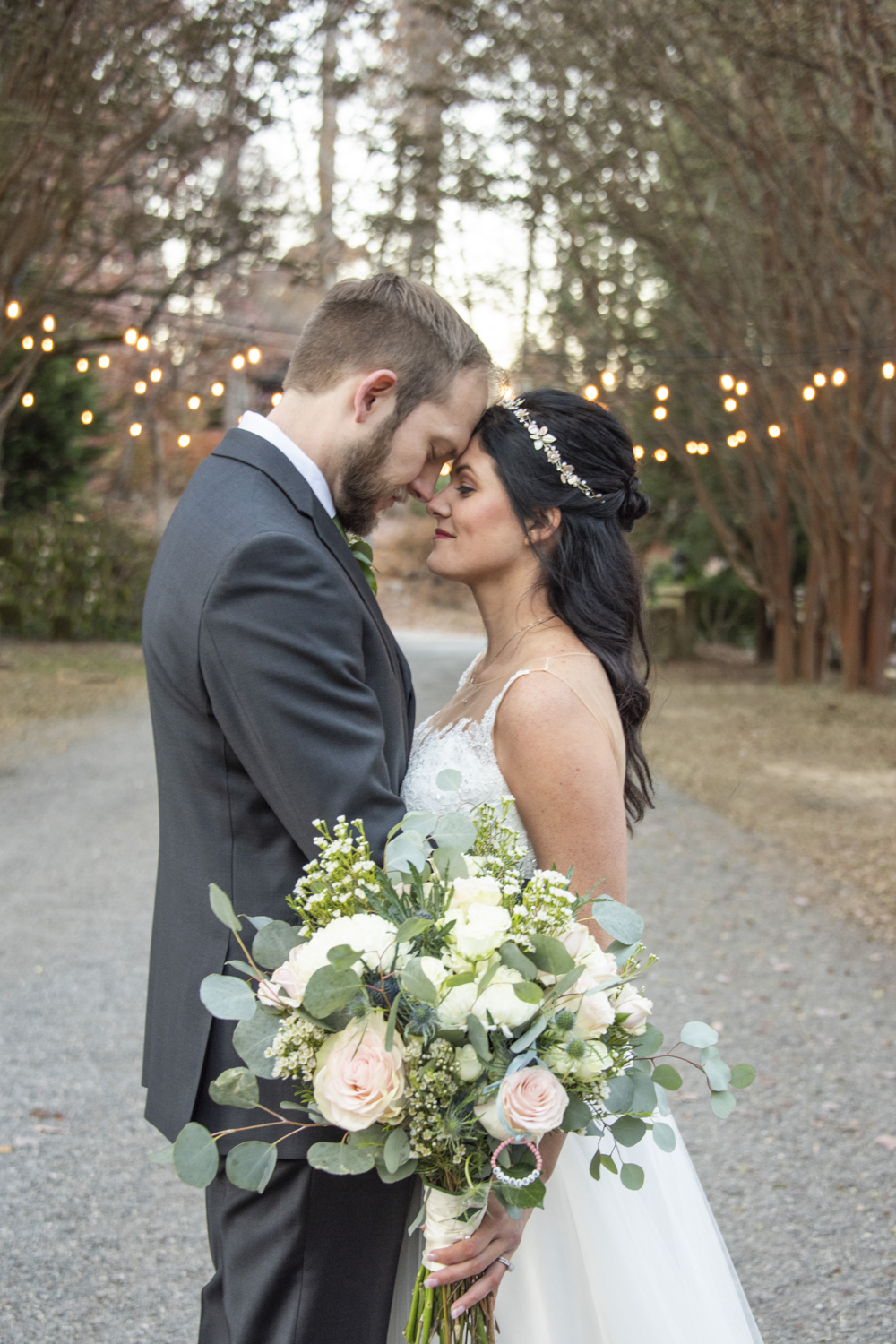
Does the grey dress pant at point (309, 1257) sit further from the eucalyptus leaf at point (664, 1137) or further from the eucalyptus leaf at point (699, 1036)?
the eucalyptus leaf at point (699, 1036)

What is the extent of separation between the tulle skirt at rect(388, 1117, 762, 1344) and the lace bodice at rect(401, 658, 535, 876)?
26.3 inches

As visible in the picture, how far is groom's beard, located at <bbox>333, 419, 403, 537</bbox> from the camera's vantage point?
6.84ft

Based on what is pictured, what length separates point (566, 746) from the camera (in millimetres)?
2137

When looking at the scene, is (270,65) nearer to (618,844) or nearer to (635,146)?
(635,146)

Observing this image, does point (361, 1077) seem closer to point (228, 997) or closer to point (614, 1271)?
point (228, 997)

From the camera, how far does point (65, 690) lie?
14508 mm

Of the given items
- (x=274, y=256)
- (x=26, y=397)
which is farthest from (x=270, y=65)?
(x=26, y=397)

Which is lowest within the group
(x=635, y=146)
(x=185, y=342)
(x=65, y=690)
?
(x=65, y=690)

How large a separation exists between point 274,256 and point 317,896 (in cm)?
1665

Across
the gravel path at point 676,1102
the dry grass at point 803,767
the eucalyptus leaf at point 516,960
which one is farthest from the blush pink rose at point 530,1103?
the dry grass at point 803,767

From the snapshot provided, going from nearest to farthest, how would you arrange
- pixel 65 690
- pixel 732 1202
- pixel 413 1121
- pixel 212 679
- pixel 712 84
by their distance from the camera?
pixel 413 1121 < pixel 212 679 < pixel 732 1202 < pixel 712 84 < pixel 65 690

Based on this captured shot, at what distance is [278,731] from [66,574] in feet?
58.7

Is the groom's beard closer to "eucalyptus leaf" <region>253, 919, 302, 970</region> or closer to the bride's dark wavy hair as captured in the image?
the bride's dark wavy hair

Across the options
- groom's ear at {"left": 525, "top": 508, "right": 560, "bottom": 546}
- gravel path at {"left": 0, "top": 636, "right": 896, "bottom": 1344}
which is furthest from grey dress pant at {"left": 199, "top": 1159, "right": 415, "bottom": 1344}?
gravel path at {"left": 0, "top": 636, "right": 896, "bottom": 1344}
